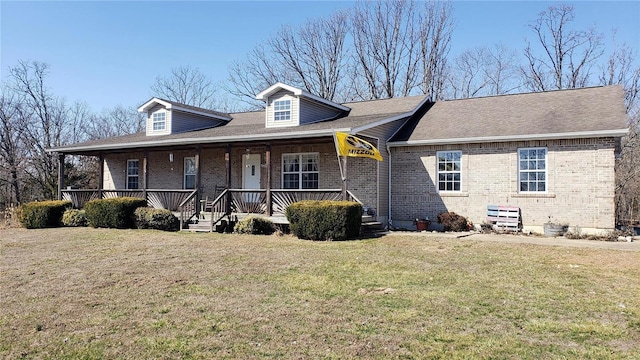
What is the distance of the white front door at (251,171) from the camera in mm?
18531

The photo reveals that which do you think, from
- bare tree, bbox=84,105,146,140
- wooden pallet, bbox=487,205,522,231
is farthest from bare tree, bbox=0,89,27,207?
wooden pallet, bbox=487,205,522,231

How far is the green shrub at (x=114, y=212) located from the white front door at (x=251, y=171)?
4.17 meters

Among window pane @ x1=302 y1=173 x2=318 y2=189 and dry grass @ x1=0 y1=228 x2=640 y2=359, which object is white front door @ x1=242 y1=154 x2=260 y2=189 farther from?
dry grass @ x1=0 y1=228 x2=640 y2=359

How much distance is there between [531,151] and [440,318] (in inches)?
414

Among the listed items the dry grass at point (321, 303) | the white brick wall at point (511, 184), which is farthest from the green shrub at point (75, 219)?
the white brick wall at point (511, 184)

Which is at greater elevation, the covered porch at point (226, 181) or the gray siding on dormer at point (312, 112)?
the gray siding on dormer at point (312, 112)

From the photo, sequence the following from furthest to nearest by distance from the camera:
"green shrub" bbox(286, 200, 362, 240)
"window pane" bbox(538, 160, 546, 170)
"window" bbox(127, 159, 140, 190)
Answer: "window" bbox(127, 159, 140, 190)
"window pane" bbox(538, 160, 546, 170)
"green shrub" bbox(286, 200, 362, 240)

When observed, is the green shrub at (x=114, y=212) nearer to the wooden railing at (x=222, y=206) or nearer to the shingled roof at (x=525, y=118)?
the wooden railing at (x=222, y=206)

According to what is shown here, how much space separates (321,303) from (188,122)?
55.3 ft

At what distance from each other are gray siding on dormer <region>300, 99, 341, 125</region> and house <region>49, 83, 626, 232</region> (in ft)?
0.16

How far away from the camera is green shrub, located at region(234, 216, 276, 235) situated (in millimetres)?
14547

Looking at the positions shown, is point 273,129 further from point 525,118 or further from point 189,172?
point 525,118

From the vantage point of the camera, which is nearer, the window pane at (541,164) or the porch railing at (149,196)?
the window pane at (541,164)

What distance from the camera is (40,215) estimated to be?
1761 centimetres
